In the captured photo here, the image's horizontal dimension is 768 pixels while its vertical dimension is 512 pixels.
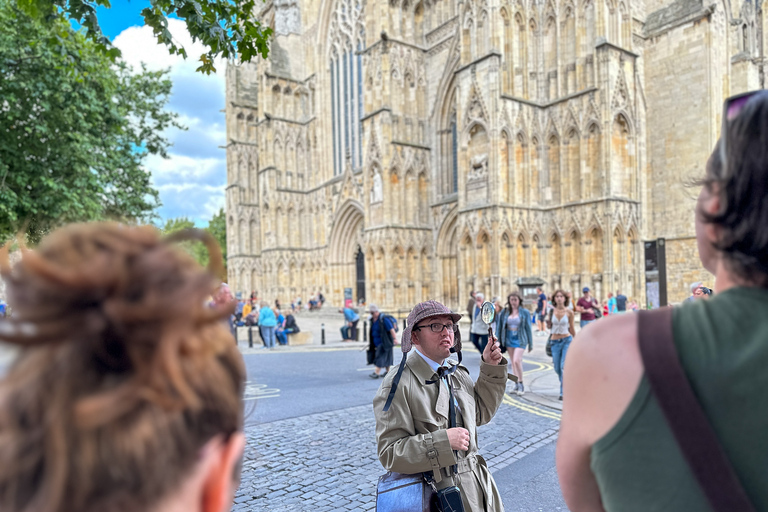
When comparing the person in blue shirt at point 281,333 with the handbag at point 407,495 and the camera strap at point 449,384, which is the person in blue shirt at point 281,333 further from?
the handbag at point 407,495

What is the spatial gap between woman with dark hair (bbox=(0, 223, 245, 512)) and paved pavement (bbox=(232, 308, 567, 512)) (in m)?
1.08

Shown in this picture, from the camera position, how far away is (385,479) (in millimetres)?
2254

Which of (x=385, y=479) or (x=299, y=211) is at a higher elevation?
(x=299, y=211)

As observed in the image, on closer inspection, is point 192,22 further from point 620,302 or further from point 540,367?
point 620,302

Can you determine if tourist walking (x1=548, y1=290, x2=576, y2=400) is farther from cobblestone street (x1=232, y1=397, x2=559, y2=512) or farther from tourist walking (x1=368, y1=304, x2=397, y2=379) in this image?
tourist walking (x1=368, y1=304, x2=397, y2=379)

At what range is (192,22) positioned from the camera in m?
4.01

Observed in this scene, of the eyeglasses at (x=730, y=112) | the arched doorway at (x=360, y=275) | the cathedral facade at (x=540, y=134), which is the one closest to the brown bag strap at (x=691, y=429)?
the eyeglasses at (x=730, y=112)

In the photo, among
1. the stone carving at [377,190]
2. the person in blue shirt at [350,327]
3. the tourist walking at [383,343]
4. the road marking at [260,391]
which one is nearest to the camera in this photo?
the road marking at [260,391]

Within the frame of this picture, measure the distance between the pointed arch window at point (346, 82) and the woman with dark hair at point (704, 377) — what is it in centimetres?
2826

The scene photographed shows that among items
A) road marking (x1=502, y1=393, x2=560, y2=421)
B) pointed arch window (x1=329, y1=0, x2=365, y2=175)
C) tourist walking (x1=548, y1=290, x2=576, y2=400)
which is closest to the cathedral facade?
pointed arch window (x1=329, y1=0, x2=365, y2=175)

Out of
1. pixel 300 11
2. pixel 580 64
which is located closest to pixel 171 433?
pixel 580 64

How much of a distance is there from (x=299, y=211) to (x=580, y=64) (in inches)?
784

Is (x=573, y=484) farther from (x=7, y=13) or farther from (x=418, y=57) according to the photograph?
(x=418, y=57)

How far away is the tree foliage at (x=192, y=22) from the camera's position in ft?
12.8
